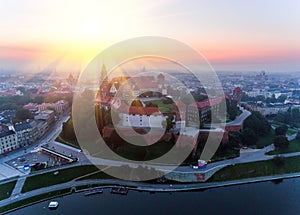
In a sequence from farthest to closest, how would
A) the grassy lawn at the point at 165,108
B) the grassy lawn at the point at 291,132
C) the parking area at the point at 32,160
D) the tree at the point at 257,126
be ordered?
the grassy lawn at the point at 165,108
the grassy lawn at the point at 291,132
the tree at the point at 257,126
the parking area at the point at 32,160

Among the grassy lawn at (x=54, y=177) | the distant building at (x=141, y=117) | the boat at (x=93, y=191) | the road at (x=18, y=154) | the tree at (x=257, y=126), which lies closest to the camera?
the boat at (x=93, y=191)

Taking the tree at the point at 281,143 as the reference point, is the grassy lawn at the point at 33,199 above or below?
below

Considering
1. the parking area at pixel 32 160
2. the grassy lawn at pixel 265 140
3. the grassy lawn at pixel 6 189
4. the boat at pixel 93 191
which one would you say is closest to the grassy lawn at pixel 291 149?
the grassy lawn at pixel 265 140

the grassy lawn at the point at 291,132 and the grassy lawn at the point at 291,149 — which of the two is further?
the grassy lawn at the point at 291,132

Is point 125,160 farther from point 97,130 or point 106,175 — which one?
point 97,130

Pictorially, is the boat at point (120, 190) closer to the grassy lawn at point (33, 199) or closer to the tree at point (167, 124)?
the grassy lawn at point (33, 199)

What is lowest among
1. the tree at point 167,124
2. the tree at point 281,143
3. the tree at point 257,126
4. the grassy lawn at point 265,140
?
the grassy lawn at point 265,140
